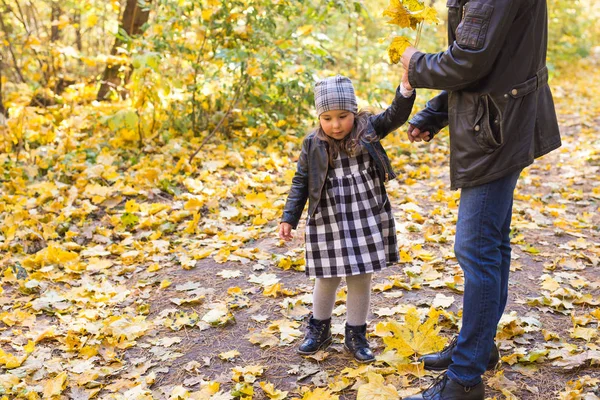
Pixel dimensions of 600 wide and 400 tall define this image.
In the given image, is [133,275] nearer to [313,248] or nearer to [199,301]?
[199,301]

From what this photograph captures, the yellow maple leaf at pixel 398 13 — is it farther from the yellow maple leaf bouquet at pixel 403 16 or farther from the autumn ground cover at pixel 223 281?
the autumn ground cover at pixel 223 281

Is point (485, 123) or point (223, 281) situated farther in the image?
point (223, 281)

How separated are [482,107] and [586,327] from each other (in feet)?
5.56

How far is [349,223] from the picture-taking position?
2688 mm

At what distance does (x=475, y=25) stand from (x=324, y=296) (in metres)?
1.54

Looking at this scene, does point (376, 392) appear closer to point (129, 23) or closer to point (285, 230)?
point (285, 230)

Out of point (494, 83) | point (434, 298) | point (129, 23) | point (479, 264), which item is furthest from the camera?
point (129, 23)

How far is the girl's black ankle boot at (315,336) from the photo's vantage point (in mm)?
2932

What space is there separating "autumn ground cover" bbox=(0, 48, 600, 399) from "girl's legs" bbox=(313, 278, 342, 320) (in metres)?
0.21

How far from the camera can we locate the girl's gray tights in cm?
276

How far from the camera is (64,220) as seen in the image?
4895 millimetres

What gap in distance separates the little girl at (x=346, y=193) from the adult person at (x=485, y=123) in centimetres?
48

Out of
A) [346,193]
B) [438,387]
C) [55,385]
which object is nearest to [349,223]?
[346,193]

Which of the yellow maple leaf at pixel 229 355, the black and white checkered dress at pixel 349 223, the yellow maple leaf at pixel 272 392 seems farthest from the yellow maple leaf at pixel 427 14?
the yellow maple leaf at pixel 229 355
